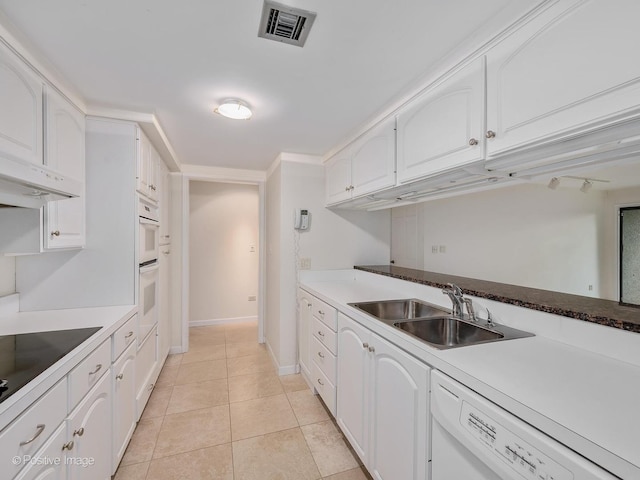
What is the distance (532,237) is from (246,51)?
4.05m

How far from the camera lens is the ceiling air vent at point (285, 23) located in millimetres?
1052

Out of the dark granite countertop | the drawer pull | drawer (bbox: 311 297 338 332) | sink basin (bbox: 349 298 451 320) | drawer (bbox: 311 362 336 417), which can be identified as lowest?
drawer (bbox: 311 362 336 417)

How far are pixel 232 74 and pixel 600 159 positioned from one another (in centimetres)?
167

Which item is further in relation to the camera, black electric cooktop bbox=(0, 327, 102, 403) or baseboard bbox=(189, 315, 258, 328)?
baseboard bbox=(189, 315, 258, 328)

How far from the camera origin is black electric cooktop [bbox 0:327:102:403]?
34.2 inches

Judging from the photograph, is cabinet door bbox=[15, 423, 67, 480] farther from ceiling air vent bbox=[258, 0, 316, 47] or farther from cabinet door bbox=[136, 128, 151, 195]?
ceiling air vent bbox=[258, 0, 316, 47]

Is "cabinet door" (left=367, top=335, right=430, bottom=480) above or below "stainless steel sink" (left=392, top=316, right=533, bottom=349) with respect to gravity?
below

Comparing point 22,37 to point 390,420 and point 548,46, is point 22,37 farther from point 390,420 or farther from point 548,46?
point 390,420

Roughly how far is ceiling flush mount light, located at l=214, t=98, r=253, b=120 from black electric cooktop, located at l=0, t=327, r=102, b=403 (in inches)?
56.7

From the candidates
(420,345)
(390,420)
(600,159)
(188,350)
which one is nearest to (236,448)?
(390,420)

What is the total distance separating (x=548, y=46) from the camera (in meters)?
0.95

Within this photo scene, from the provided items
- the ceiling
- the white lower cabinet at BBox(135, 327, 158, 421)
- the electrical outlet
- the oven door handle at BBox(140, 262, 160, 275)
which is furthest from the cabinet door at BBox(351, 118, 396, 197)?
the white lower cabinet at BBox(135, 327, 158, 421)

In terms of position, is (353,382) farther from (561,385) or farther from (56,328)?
(56,328)

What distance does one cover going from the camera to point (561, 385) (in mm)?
808
